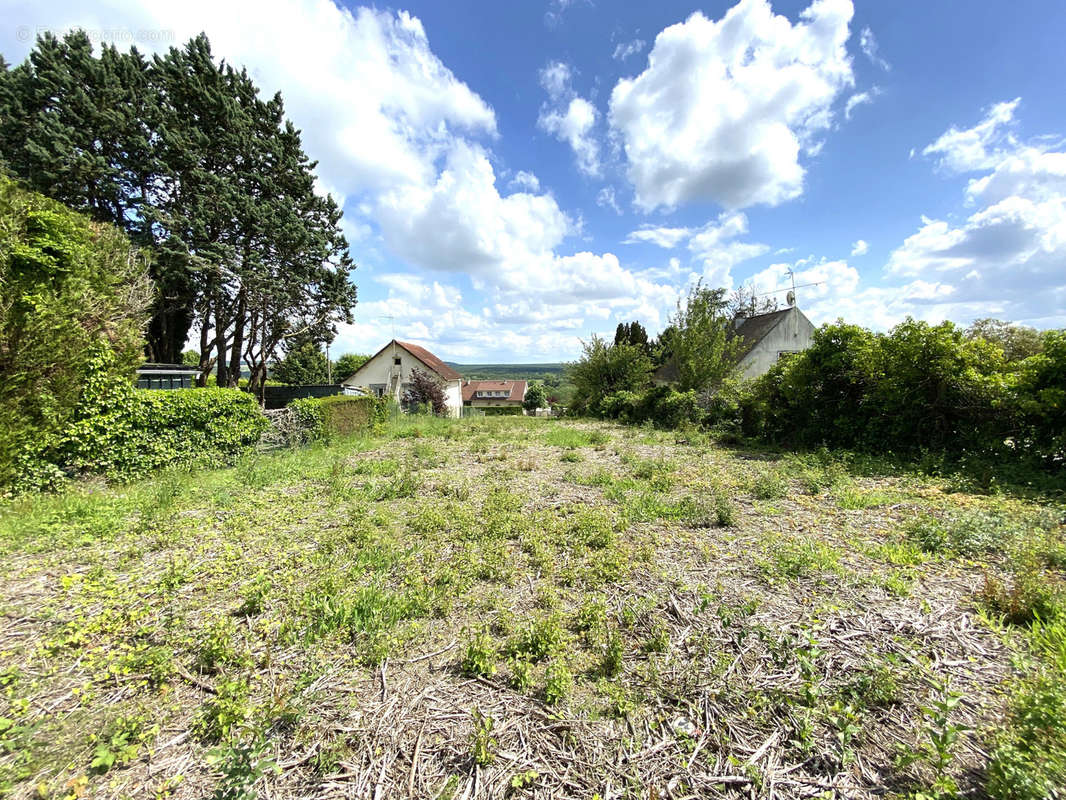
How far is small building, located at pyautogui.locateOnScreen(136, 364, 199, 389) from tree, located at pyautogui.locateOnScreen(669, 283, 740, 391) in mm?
20976

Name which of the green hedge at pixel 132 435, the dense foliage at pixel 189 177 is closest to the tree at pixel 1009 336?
the green hedge at pixel 132 435

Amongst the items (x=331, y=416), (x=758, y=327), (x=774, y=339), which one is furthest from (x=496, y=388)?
(x=331, y=416)

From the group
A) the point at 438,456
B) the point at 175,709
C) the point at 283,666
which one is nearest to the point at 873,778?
the point at 283,666

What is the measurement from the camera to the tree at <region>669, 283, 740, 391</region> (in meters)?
17.1

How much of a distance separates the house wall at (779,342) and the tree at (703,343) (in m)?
4.79

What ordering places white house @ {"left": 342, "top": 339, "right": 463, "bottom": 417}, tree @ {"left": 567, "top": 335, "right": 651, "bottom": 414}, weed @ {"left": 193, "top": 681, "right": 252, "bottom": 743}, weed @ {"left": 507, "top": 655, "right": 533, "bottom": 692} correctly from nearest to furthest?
1. weed @ {"left": 193, "top": 681, "right": 252, "bottom": 743}
2. weed @ {"left": 507, "top": 655, "right": 533, "bottom": 692}
3. tree @ {"left": 567, "top": 335, "right": 651, "bottom": 414}
4. white house @ {"left": 342, "top": 339, "right": 463, "bottom": 417}

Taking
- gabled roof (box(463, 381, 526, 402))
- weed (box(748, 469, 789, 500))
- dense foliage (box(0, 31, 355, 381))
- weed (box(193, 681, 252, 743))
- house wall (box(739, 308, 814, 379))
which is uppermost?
dense foliage (box(0, 31, 355, 381))

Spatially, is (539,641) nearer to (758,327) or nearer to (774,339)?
(774,339)

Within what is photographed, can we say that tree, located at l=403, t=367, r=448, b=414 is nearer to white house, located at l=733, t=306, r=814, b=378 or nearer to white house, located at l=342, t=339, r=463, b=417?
white house, located at l=342, t=339, r=463, b=417

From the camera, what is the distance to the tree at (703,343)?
17141 mm

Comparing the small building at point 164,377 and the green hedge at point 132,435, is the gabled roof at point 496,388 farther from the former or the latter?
the green hedge at point 132,435

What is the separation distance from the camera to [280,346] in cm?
2202

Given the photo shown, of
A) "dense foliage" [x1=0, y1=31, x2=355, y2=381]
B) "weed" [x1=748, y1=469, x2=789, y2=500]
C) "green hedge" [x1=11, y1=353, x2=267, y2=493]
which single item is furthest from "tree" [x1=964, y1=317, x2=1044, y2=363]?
"dense foliage" [x1=0, y1=31, x2=355, y2=381]

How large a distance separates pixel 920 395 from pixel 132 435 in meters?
16.5
